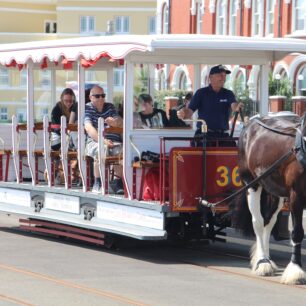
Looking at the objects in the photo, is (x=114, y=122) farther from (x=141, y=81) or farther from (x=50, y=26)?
(x=50, y=26)

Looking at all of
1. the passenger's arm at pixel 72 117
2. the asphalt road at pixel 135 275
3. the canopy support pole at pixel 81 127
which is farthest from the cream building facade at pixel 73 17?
the asphalt road at pixel 135 275

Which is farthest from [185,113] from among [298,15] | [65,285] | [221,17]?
[221,17]

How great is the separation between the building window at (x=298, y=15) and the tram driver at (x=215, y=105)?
28171 millimetres

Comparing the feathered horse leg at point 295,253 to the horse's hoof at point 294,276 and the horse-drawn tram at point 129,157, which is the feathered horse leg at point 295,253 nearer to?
the horse's hoof at point 294,276

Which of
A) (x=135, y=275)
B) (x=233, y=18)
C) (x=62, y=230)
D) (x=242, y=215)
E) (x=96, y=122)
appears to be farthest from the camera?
(x=233, y=18)

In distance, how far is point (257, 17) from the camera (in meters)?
45.9

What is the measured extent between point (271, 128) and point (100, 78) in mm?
4783

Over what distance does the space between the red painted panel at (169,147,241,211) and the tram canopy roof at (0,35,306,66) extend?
1193 mm

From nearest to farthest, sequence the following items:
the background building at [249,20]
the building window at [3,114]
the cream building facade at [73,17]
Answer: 1. the building window at [3,114]
2. the background building at [249,20]
3. the cream building facade at [73,17]

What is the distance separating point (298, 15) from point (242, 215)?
3012cm

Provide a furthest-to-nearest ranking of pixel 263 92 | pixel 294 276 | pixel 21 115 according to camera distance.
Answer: pixel 21 115
pixel 263 92
pixel 294 276

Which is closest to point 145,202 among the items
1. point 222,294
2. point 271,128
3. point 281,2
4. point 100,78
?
point 271,128

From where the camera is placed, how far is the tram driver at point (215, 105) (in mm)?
13898

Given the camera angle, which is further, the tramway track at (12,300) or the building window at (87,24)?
the building window at (87,24)
